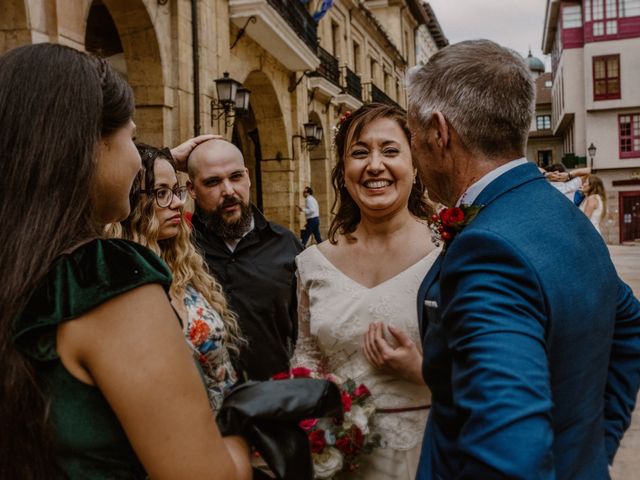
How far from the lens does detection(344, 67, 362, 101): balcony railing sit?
68.8ft

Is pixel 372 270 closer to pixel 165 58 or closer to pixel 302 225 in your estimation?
pixel 165 58

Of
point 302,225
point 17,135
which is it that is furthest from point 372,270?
point 302,225

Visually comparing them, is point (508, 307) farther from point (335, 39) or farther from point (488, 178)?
point (335, 39)

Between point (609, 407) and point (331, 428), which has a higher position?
point (609, 407)

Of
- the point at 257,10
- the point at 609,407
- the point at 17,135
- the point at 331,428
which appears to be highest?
the point at 257,10

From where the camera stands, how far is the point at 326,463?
1986 mm

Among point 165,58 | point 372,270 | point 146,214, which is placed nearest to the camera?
point 372,270

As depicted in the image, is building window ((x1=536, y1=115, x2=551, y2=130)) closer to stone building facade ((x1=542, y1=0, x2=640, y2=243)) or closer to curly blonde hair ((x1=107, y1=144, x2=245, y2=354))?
stone building facade ((x1=542, y1=0, x2=640, y2=243))

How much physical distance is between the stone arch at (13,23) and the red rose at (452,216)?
6.15m

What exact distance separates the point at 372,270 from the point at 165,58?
8111mm

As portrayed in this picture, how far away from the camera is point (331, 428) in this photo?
2.01m

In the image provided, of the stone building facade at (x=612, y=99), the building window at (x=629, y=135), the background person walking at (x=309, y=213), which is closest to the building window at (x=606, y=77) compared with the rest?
the stone building facade at (x=612, y=99)

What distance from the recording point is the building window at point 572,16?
3656 cm

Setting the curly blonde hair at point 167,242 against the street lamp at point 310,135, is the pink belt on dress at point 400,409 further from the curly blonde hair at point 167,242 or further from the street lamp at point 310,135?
the street lamp at point 310,135
